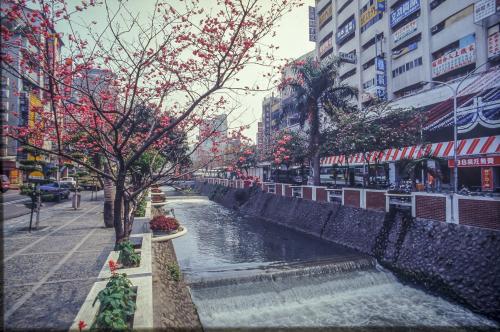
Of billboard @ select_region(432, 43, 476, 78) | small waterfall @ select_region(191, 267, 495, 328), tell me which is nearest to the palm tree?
billboard @ select_region(432, 43, 476, 78)

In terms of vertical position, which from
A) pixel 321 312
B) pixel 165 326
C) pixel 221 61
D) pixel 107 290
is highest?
pixel 221 61

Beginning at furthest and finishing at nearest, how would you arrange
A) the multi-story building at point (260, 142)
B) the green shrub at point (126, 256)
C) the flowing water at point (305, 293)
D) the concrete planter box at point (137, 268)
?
1. the multi-story building at point (260, 142)
2. the flowing water at point (305, 293)
3. the green shrub at point (126, 256)
4. the concrete planter box at point (137, 268)

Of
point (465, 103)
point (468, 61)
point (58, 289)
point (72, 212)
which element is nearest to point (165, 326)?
point (58, 289)

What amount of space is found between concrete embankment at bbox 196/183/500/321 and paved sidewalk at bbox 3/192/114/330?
1183 centimetres

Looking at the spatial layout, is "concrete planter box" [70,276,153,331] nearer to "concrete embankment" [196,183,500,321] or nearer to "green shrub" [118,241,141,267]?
"green shrub" [118,241,141,267]

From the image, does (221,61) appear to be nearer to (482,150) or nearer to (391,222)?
(391,222)

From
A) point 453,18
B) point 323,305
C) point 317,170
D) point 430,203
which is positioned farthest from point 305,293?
point 453,18

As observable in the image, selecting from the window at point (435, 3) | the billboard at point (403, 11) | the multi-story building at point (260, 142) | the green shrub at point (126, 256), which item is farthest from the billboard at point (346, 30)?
the green shrub at point (126, 256)

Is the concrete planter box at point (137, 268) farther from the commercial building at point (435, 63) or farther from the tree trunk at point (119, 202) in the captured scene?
the commercial building at point (435, 63)

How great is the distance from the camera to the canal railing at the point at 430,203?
10.2 metres

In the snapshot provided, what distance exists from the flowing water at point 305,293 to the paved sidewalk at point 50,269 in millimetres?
3586

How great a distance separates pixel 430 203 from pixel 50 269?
14506 millimetres

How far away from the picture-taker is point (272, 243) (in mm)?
Answer: 17547

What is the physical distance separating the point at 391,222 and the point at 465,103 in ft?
39.7
